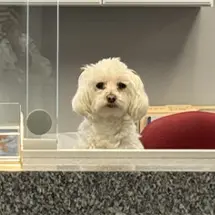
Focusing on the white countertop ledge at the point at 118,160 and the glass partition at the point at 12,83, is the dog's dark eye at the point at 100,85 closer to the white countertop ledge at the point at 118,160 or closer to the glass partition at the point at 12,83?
the glass partition at the point at 12,83

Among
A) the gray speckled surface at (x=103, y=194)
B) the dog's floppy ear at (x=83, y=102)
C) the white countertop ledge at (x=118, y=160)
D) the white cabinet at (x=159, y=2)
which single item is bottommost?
the dog's floppy ear at (x=83, y=102)

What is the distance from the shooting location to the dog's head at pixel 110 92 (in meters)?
1.75

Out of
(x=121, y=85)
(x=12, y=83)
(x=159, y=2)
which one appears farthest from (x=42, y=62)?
(x=159, y=2)

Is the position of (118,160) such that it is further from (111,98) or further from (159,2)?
(159,2)

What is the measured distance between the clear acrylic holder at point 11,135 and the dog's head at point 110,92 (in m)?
1.14

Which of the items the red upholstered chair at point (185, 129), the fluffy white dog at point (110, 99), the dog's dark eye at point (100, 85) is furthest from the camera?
the dog's dark eye at point (100, 85)

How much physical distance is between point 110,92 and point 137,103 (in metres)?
0.10

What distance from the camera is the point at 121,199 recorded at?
48cm

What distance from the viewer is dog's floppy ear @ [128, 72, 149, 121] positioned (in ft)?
5.76

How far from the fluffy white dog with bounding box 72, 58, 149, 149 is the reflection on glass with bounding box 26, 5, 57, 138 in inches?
40.2

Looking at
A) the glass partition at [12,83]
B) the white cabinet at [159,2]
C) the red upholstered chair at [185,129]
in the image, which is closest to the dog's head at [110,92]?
the red upholstered chair at [185,129]

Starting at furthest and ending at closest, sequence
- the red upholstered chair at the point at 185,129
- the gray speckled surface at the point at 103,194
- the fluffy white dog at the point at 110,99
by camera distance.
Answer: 1. the fluffy white dog at the point at 110,99
2. the red upholstered chair at the point at 185,129
3. the gray speckled surface at the point at 103,194

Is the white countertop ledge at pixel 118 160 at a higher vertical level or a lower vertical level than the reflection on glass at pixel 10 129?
lower

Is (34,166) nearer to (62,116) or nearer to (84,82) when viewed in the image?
(84,82)
